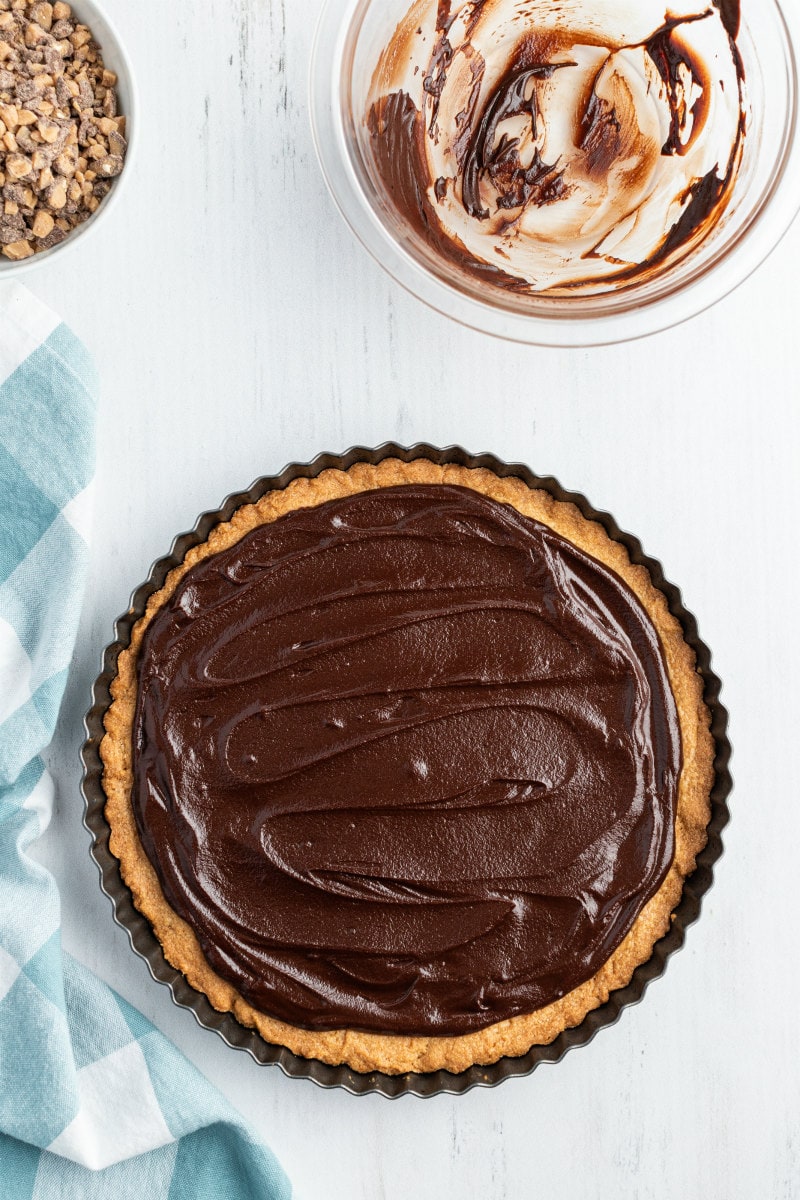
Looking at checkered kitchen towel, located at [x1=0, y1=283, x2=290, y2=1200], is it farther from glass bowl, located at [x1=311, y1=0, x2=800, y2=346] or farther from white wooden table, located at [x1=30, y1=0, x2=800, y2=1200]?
glass bowl, located at [x1=311, y1=0, x2=800, y2=346]

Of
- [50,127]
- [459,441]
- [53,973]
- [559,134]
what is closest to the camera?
[50,127]

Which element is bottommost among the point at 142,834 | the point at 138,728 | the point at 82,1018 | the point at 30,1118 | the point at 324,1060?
the point at 30,1118

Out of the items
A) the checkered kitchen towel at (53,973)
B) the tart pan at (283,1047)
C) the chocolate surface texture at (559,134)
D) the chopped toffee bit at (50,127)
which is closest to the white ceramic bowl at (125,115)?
the chopped toffee bit at (50,127)

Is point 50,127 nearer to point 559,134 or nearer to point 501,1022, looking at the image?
point 559,134

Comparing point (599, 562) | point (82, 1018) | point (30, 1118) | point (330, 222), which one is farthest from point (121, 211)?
point (30, 1118)

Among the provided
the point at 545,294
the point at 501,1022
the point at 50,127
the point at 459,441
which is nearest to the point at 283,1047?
the point at 501,1022

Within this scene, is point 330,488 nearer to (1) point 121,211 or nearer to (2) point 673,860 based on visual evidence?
(1) point 121,211

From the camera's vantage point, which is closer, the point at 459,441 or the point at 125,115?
the point at 125,115
